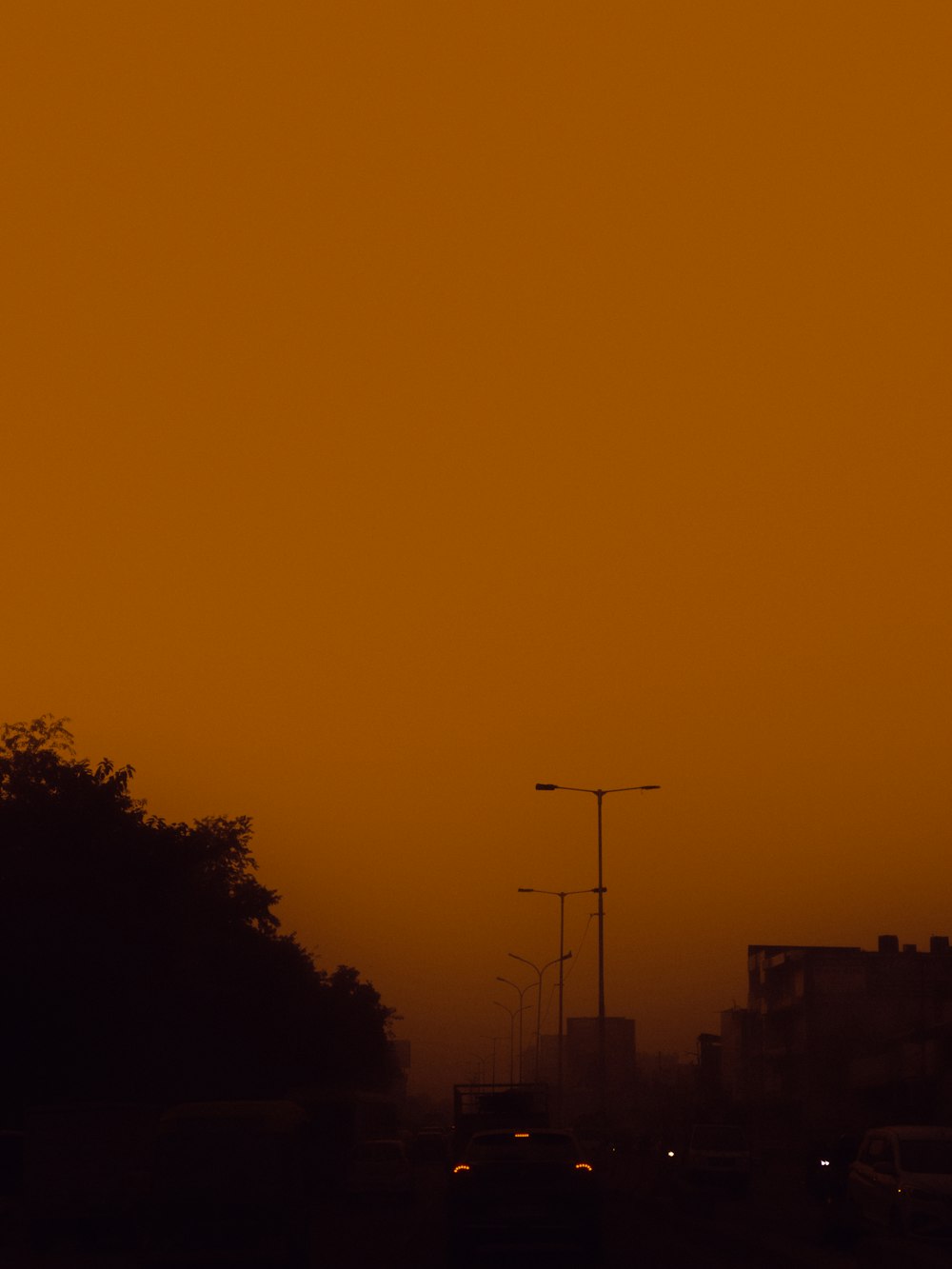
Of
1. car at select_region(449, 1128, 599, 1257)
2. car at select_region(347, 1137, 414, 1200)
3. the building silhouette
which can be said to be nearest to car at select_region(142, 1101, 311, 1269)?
car at select_region(449, 1128, 599, 1257)

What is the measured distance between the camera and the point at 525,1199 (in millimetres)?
19641

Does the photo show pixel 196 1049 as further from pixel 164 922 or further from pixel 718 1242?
pixel 718 1242

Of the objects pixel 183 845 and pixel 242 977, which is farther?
pixel 242 977

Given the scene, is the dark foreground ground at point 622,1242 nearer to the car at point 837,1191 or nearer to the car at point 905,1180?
the car at point 837,1191

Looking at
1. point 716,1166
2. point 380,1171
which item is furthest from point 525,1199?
point 716,1166

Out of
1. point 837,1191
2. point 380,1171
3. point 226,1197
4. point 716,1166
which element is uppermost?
point 226,1197

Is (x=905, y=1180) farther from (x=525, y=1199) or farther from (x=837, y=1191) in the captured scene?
(x=525, y=1199)

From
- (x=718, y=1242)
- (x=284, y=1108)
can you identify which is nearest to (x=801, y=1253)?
(x=718, y=1242)

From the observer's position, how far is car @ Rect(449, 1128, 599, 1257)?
1953cm

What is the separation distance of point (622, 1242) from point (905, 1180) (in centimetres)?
455

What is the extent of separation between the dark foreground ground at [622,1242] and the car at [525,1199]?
0.71ft

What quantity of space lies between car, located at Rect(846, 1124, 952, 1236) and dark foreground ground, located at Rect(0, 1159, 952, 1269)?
42 centimetres

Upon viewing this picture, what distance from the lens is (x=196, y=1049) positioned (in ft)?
172

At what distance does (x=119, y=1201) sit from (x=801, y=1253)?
13.3 m
